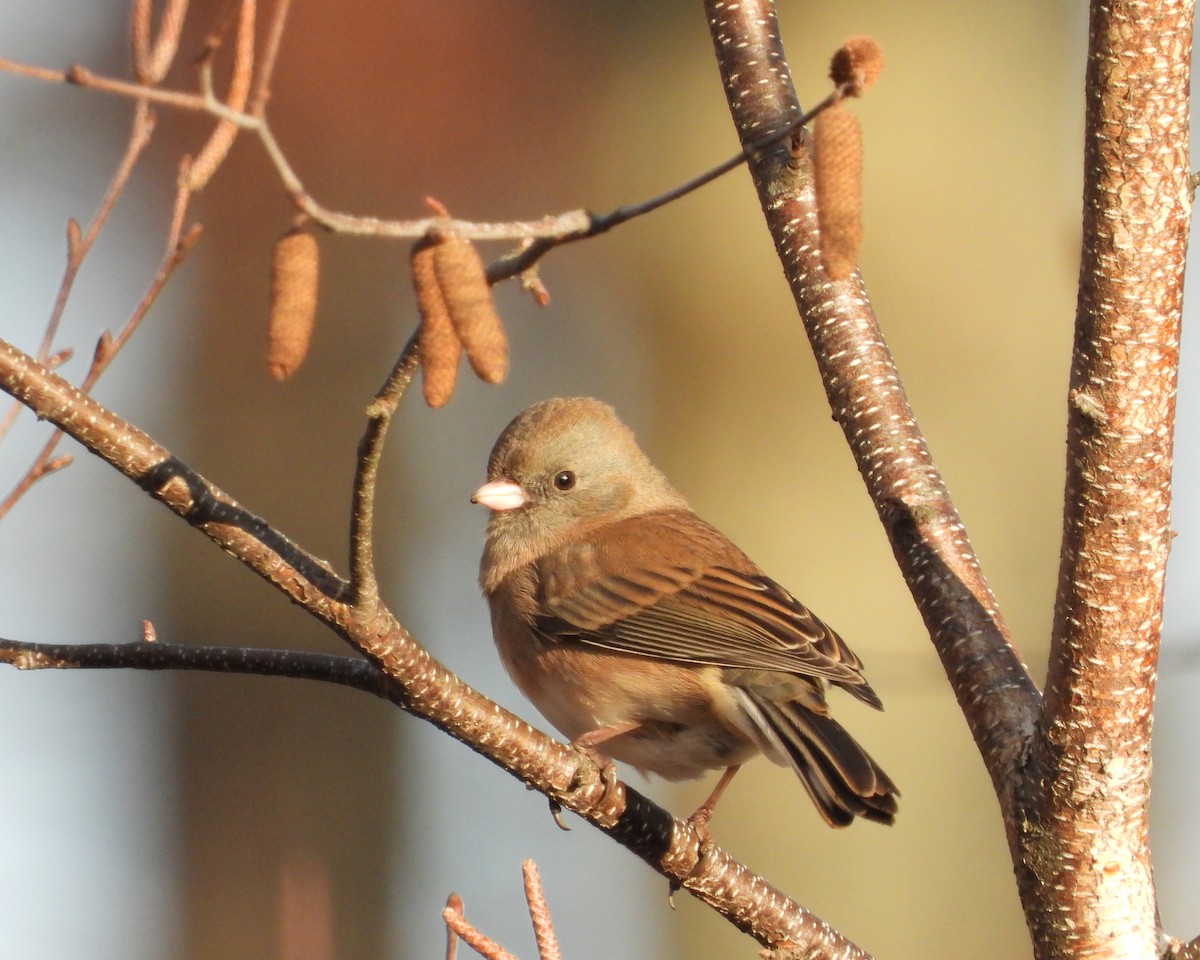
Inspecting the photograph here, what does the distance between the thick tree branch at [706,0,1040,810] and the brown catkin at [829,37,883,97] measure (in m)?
0.80

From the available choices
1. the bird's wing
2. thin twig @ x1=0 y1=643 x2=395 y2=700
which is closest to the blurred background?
the bird's wing

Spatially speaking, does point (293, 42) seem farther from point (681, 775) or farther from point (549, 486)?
point (681, 775)

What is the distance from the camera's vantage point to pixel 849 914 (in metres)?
4.07

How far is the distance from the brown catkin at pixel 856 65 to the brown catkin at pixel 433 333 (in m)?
0.34

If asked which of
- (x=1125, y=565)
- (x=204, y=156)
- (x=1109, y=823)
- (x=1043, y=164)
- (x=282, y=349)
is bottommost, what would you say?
(x=1109, y=823)

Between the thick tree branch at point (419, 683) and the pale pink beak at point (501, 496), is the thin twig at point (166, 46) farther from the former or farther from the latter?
the pale pink beak at point (501, 496)

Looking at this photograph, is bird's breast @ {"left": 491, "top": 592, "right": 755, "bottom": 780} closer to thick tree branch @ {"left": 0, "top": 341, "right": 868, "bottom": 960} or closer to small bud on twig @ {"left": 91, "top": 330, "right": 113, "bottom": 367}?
thick tree branch @ {"left": 0, "top": 341, "right": 868, "bottom": 960}

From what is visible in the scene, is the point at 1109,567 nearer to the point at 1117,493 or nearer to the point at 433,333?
the point at 1117,493

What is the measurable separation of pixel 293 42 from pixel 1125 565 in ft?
11.9

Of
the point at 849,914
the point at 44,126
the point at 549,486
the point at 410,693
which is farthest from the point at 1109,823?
the point at 44,126

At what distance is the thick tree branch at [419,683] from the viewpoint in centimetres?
153

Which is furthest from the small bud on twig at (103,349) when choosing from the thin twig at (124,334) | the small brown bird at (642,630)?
the small brown bird at (642,630)

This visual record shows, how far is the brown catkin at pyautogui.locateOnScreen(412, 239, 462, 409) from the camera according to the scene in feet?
3.54

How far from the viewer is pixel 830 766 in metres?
2.31
